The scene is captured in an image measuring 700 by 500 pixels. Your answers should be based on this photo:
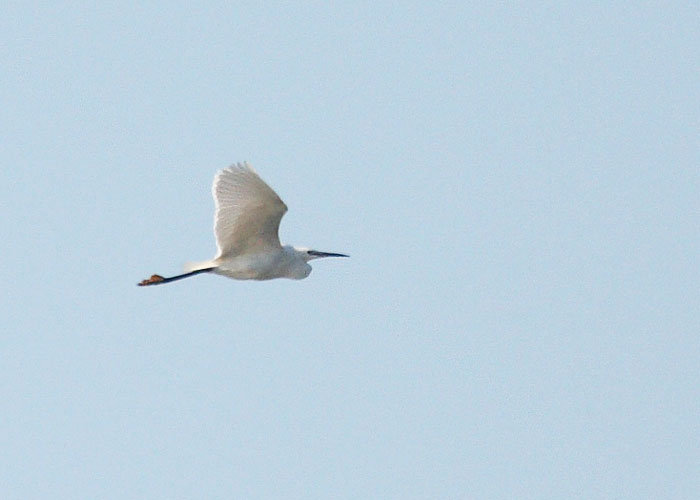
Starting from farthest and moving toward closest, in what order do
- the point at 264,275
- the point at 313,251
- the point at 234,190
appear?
the point at 313,251, the point at 264,275, the point at 234,190

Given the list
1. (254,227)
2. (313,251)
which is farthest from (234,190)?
(313,251)

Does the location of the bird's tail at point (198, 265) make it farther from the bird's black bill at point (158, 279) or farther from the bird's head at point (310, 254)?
the bird's head at point (310, 254)

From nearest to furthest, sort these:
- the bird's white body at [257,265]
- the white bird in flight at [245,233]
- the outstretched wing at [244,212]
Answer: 1. the outstretched wing at [244,212]
2. the white bird in flight at [245,233]
3. the bird's white body at [257,265]

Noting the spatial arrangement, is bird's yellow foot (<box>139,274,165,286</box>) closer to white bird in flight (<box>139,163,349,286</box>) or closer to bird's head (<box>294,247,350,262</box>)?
white bird in flight (<box>139,163,349,286</box>)

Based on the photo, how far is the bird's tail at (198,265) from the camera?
21.7 meters

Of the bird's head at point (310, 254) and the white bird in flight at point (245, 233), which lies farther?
the bird's head at point (310, 254)

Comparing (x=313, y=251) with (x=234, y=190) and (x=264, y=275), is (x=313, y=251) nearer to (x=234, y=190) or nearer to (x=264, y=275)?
(x=264, y=275)

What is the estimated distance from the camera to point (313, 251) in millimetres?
23922

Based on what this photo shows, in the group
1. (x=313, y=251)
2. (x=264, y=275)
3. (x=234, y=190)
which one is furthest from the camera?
(x=313, y=251)

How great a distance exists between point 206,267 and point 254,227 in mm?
914

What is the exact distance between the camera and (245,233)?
70.6 ft

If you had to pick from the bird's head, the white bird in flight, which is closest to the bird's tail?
the white bird in flight

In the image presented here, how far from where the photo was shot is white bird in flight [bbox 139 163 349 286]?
20.5 m

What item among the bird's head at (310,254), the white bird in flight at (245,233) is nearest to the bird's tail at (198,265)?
the white bird in flight at (245,233)
